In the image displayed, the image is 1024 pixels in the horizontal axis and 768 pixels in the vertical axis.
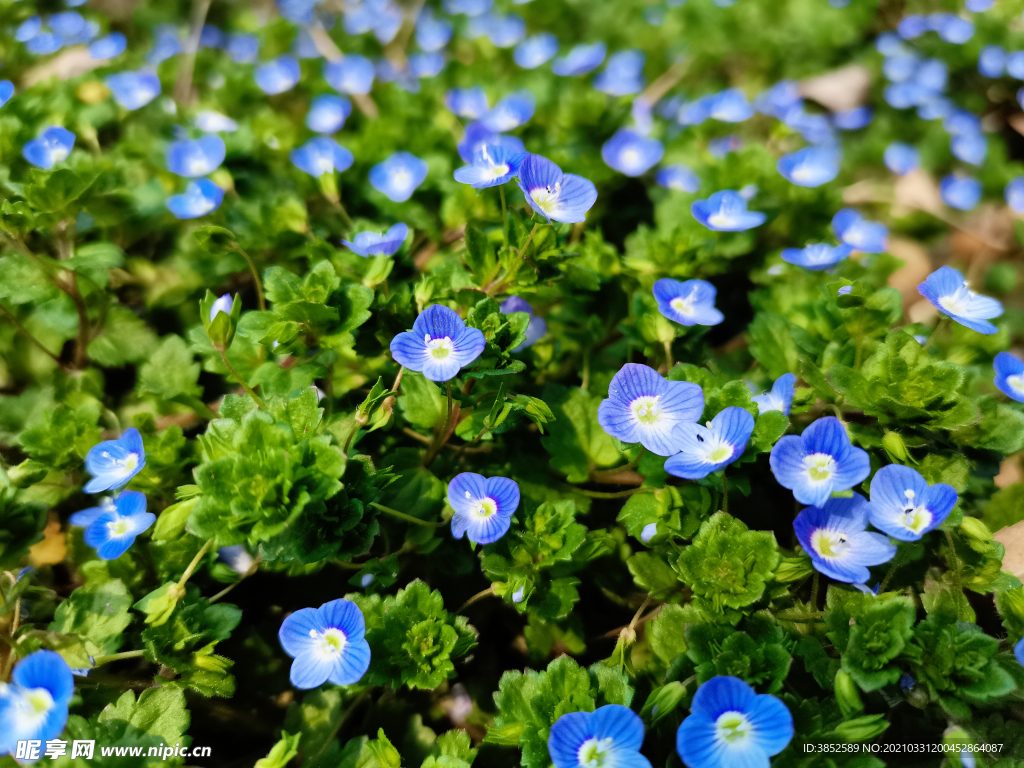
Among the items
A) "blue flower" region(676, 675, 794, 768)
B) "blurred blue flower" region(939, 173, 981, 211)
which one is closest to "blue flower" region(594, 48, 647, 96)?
"blurred blue flower" region(939, 173, 981, 211)

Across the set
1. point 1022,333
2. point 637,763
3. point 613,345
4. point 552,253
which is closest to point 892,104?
point 1022,333

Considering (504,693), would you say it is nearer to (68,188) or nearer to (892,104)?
(68,188)

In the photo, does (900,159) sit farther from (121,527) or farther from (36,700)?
(36,700)

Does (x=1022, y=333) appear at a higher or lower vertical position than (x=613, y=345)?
lower

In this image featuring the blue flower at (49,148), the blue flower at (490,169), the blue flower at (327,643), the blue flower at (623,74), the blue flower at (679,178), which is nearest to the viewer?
the blue flower at (327,643)

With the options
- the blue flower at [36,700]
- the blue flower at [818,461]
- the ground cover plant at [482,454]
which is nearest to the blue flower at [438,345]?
the ground cover plant at [482,454]

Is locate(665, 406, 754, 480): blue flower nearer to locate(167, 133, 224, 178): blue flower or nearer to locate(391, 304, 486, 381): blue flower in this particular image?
locate(391, 304, 486, 381): blue flower

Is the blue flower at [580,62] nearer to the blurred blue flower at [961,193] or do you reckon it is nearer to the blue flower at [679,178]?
the blue flower at [679,178]
